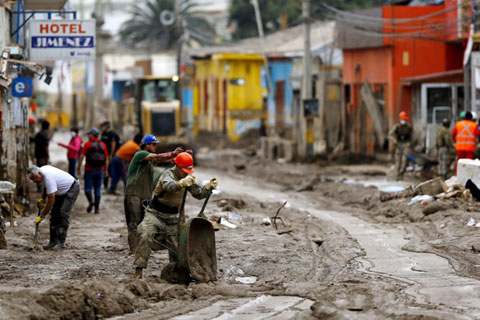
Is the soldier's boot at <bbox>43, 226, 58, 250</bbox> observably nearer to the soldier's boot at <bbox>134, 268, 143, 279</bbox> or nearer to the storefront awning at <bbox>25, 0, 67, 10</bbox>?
the soldier's boot at <bbox>134, 268, 143, 279</bbox>

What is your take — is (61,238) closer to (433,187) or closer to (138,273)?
(138,273)

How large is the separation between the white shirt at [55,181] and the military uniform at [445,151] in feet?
36.9

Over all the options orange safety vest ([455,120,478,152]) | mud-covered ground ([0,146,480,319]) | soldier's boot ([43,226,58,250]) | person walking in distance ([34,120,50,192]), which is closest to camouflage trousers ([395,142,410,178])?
mud-covered ground ([0,146,480,319])

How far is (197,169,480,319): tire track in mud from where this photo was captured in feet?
32.4

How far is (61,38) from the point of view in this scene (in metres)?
20.2

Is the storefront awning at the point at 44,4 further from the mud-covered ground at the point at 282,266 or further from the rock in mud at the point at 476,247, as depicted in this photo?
the rock in mud at the point at 476,247

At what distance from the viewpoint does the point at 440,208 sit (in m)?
18.0

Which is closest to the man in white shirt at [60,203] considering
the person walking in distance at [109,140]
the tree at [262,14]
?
the person walking in distance at [109,140]

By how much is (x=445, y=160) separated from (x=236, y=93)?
23895 millimetres

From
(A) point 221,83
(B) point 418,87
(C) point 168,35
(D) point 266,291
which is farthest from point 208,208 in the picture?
(C) point 168,35

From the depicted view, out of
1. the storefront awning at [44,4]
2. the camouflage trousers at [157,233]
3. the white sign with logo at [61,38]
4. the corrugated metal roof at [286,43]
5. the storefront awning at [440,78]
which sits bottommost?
the camouflage trousers at [157,233]

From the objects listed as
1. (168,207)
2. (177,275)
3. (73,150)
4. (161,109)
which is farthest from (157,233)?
(161,109)

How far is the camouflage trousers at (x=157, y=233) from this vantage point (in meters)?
11.7

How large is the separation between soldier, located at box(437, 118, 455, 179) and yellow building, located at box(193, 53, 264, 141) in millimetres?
22968
